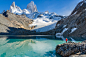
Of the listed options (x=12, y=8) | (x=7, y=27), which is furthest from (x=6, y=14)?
(x=12, y=8)

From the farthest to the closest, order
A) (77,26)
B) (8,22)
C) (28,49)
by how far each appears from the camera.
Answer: (8,22), (77,26), (28,49)

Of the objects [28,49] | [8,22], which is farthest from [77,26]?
[8,22]

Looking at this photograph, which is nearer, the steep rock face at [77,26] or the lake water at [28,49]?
the lake water at [28,49]

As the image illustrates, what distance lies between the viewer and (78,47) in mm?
5734

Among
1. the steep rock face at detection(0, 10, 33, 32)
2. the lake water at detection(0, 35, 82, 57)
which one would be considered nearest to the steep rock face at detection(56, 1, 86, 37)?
the lake water at detection(0, 35, 82, 57)

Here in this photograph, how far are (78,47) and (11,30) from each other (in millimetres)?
56498

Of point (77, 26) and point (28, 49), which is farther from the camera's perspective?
point (77, 26)

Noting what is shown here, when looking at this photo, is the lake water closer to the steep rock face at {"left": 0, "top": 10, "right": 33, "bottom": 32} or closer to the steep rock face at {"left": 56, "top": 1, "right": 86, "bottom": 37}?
the steep rock face at {"left": 56, "top": 1, "right": 86, "bottom": 37}

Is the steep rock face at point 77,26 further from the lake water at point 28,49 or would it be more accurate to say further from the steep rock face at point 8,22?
the steep rock face at point 8,22

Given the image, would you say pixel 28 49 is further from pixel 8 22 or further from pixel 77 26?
pixel 8 22

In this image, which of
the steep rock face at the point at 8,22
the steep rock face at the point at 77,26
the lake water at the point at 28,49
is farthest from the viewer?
the steep rock face at the point at 8,22

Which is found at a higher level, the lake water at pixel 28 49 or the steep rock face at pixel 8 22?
the steep rock face at pixel 8 22

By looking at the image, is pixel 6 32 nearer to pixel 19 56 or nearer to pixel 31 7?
pixel 19 56

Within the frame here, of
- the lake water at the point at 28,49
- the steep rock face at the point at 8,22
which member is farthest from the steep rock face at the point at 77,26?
the steep rock face at the point at 8,22
